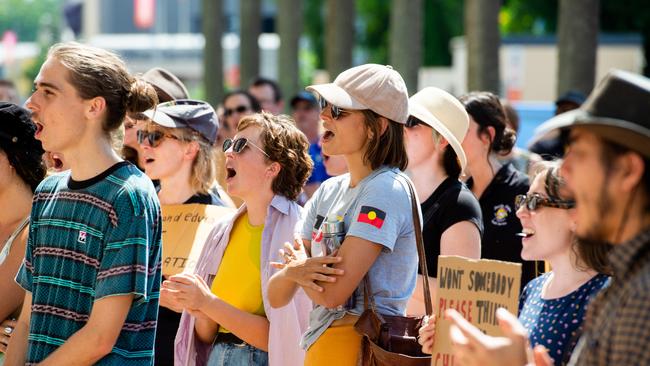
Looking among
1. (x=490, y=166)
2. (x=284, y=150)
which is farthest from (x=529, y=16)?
(x=284, y=150)

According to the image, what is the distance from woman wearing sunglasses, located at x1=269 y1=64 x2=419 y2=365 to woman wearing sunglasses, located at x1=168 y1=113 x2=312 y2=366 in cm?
48

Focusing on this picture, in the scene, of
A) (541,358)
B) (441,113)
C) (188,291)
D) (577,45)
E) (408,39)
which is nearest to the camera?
(541,358)

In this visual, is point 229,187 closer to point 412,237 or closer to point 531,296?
point 412,237

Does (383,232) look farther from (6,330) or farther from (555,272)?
(6,330)

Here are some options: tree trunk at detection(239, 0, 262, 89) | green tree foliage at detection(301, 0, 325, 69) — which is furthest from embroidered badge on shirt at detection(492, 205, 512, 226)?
green tree foliage at detection(301, 0, 325, 69)

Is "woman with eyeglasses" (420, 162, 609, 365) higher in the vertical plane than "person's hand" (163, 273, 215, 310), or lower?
higher

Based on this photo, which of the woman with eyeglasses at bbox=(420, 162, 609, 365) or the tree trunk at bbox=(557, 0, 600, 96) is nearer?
the woman with eyeglasses at bbox=(420, 162, 609, 365)

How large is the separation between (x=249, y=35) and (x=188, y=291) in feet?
50.4

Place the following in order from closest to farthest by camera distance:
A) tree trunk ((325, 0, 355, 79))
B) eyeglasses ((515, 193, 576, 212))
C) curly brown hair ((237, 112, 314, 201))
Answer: eyeglasses ((515, 193, 576, 212)) → curly brown hair ((237, 112, 314, 201)) → tree trunk ((325, 0, 355, 79))

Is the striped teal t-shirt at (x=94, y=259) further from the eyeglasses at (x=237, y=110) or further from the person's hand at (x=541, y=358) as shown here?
the eyeglasses at (x=237, y=110)

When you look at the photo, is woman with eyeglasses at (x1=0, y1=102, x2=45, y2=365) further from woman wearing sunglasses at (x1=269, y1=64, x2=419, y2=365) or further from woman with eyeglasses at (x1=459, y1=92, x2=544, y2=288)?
woman with eyeglasses at (x1=459, y1=92, x2=544, y2=288)

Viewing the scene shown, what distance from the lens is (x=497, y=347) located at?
279cm

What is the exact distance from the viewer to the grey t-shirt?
13.9 feet

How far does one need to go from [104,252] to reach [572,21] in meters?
8.13
